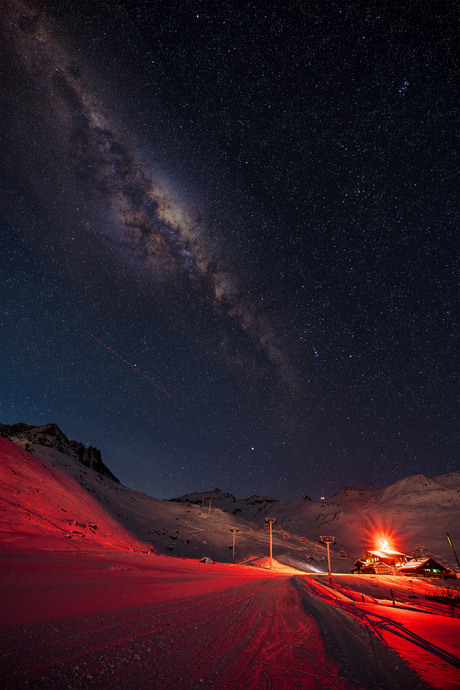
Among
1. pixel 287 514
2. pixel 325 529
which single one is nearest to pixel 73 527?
pixel 325 529

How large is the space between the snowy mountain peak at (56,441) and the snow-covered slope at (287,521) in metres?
0.55

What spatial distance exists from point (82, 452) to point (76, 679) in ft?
454

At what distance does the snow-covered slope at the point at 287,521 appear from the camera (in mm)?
47094

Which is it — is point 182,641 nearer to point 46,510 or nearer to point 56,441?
point 46,510

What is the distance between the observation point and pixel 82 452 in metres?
121

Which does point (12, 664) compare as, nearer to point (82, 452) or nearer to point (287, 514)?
point (82, 452)

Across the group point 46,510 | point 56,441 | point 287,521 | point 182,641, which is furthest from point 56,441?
point 182,641

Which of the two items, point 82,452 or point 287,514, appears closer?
point 82,452

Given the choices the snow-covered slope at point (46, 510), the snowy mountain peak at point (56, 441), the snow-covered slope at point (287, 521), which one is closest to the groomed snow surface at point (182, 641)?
the snow-covered slope at point (46, 510)

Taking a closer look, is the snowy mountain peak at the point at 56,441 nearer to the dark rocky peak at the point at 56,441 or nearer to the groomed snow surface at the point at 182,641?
the dark rocky peak at the point at 56,441

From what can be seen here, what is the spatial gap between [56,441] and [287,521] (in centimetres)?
10261

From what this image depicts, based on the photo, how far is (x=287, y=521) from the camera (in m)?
133

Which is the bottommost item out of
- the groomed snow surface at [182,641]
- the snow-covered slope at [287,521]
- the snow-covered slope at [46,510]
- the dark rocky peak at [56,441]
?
the groomed snow surface at [182,641]

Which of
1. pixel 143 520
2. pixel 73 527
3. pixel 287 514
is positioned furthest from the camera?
pixel 287 514
